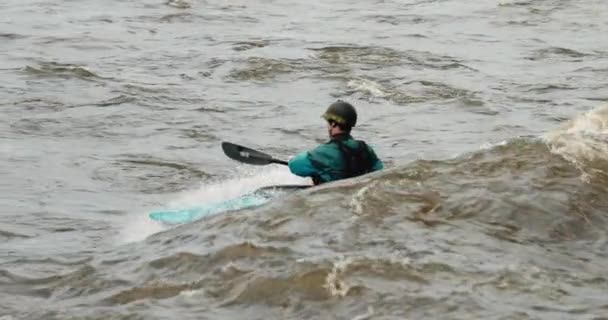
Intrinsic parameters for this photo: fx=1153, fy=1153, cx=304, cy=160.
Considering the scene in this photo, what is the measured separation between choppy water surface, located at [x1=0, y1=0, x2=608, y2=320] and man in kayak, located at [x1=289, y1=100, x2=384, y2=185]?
0.95 ft

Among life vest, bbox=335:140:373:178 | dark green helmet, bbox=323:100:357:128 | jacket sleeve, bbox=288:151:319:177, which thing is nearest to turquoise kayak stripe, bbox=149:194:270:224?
jacket sleeve, bbox=288:151:319:177

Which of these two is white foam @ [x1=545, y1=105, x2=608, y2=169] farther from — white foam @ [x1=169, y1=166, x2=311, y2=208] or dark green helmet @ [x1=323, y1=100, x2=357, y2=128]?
white foam @ [x1=169, y1=166, x2=311, y2=208]

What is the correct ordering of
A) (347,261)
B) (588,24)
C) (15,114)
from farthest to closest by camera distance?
1. (588,24)
2. (15,114)
3. (347,261)

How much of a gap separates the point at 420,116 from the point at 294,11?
10.0m

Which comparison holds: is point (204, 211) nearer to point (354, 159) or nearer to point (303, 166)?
point (303, 166)

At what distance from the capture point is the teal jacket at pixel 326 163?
31.9 ft

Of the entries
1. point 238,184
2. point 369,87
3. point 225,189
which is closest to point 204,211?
point 225,189

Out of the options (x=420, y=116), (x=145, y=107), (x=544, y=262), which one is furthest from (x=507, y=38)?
(x=544, y=262)

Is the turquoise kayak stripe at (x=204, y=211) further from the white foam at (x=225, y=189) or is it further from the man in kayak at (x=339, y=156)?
the man in kayak at (x=339, y=156)

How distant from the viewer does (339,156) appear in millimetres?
9703

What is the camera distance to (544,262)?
773 cm

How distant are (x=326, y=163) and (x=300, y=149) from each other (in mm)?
4454

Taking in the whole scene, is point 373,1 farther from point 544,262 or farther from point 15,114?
point 544,262

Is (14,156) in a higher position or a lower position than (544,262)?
lower
